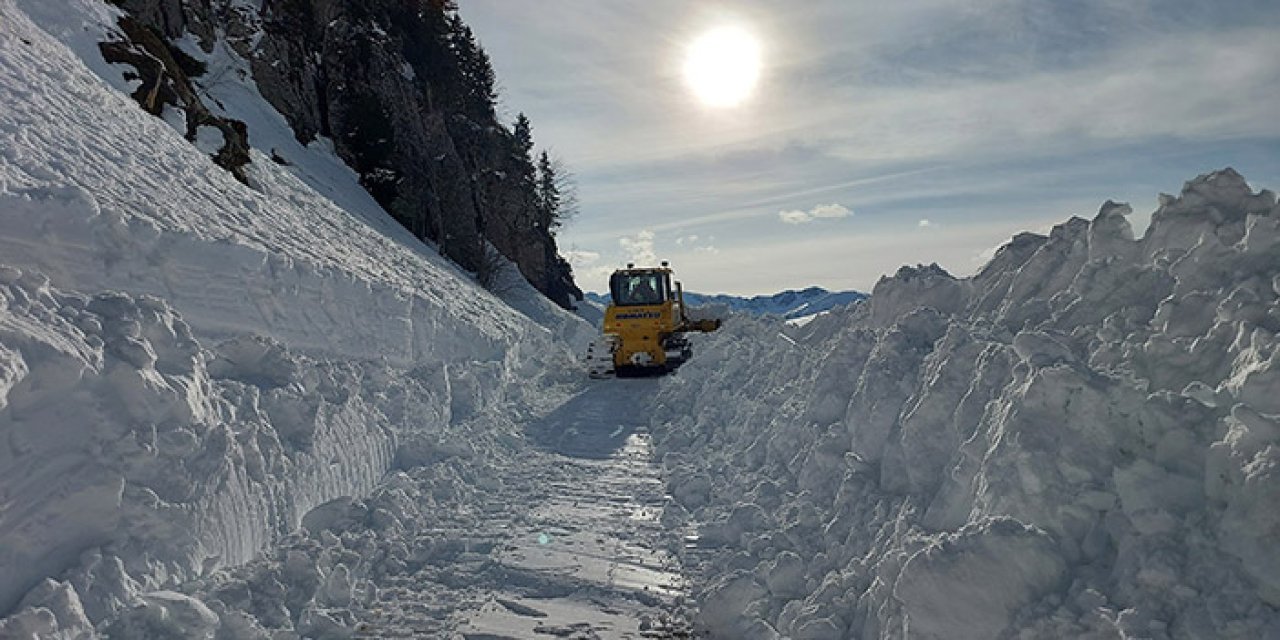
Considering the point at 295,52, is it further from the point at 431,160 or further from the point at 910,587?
the point at 910,587

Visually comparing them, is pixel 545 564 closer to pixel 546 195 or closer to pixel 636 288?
pixel 636 288

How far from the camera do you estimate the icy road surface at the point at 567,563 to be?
493cm

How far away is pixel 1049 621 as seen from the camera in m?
3.21

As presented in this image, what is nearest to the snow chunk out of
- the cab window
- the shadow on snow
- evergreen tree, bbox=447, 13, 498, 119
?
the shadow on snow

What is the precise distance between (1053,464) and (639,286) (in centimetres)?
1757

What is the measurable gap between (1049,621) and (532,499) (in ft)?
18.3

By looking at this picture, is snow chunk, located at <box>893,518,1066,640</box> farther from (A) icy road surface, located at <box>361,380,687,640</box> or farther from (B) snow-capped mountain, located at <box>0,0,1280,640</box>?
(A) icy road surface, located at <box>361,380,687,640</box>

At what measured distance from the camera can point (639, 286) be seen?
21.2 metres

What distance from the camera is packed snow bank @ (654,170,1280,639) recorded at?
3164 millimetres

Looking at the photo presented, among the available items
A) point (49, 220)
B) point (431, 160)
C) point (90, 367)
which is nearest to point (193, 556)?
point (90, 367)

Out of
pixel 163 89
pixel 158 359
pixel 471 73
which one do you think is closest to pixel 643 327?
pixel 163 89

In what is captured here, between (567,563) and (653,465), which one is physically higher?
(653,465)

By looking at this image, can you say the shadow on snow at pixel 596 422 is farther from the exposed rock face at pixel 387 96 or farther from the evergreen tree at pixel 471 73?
the evergreen tree at pixel 471 73

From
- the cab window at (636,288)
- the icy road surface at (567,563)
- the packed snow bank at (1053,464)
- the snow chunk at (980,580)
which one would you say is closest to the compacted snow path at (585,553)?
the icy road surface at (567,563)
